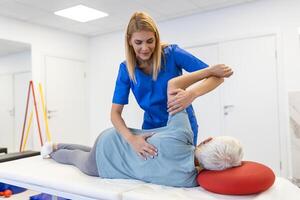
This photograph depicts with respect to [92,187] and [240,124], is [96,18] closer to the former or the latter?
[240,124]

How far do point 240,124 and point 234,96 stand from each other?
1.14 ft

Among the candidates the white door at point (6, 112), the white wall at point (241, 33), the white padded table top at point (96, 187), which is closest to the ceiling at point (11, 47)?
the white door at point (6, 112)

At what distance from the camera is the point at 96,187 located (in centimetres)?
124

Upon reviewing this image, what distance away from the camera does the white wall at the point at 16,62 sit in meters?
4.74

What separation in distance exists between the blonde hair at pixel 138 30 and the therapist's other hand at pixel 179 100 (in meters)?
0.21

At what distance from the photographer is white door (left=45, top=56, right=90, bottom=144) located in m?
4.38

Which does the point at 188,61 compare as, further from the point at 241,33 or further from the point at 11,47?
the point at 11,47

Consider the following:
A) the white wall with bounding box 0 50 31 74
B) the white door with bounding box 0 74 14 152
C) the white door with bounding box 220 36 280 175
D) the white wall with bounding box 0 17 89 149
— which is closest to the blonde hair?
the white door with bounding box 220 36 280 175

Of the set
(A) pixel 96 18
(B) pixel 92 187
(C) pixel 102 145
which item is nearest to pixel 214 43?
(A) pixel 96 18

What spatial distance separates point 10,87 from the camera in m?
5.25

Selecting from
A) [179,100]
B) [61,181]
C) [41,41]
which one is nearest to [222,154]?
[179,100]

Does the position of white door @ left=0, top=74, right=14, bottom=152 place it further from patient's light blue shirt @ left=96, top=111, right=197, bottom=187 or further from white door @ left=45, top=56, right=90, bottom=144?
patient's light blue shirt @ left=96, top=111, right=197, bottom=187

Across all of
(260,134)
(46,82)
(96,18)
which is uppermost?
(96,18)

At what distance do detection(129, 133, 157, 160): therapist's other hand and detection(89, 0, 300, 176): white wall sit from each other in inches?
98.9
